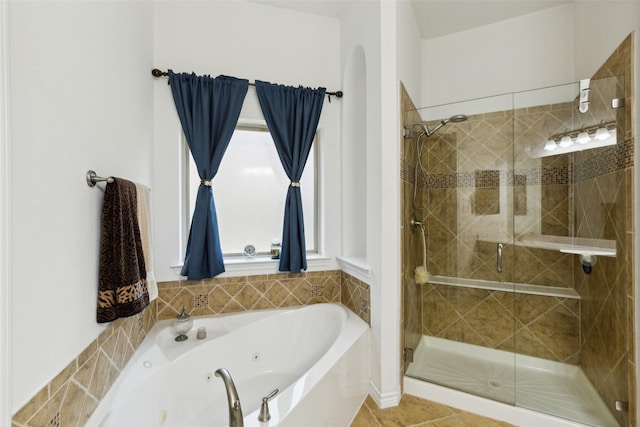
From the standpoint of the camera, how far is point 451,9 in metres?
2.09

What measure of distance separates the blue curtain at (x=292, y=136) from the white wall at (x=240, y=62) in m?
0.11

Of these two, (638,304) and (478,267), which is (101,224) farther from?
(638,304)

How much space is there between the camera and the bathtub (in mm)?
1170

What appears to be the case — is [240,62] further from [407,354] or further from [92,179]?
[407,354]

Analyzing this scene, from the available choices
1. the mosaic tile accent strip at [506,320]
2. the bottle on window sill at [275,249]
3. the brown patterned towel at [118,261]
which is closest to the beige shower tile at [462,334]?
the mosaic tile accent strip at [506,320]

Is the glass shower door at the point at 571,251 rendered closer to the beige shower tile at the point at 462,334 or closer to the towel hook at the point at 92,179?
the beige shower tile at the point at 462,334

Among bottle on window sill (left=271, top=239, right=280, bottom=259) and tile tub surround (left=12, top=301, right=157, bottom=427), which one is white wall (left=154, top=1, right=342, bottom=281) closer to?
bottle on window sill (left=271, top=239, right=280, bottom=259)

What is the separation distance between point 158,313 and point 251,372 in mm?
784

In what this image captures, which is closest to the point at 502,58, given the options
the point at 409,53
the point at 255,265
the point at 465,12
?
the point at 465,12

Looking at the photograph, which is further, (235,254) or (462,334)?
(235,254)

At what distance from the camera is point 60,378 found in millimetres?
830

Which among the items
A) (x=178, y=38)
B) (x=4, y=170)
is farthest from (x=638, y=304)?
(x=178, y=38)

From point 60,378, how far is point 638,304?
8.02 feet

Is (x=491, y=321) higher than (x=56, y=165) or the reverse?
the reverse
